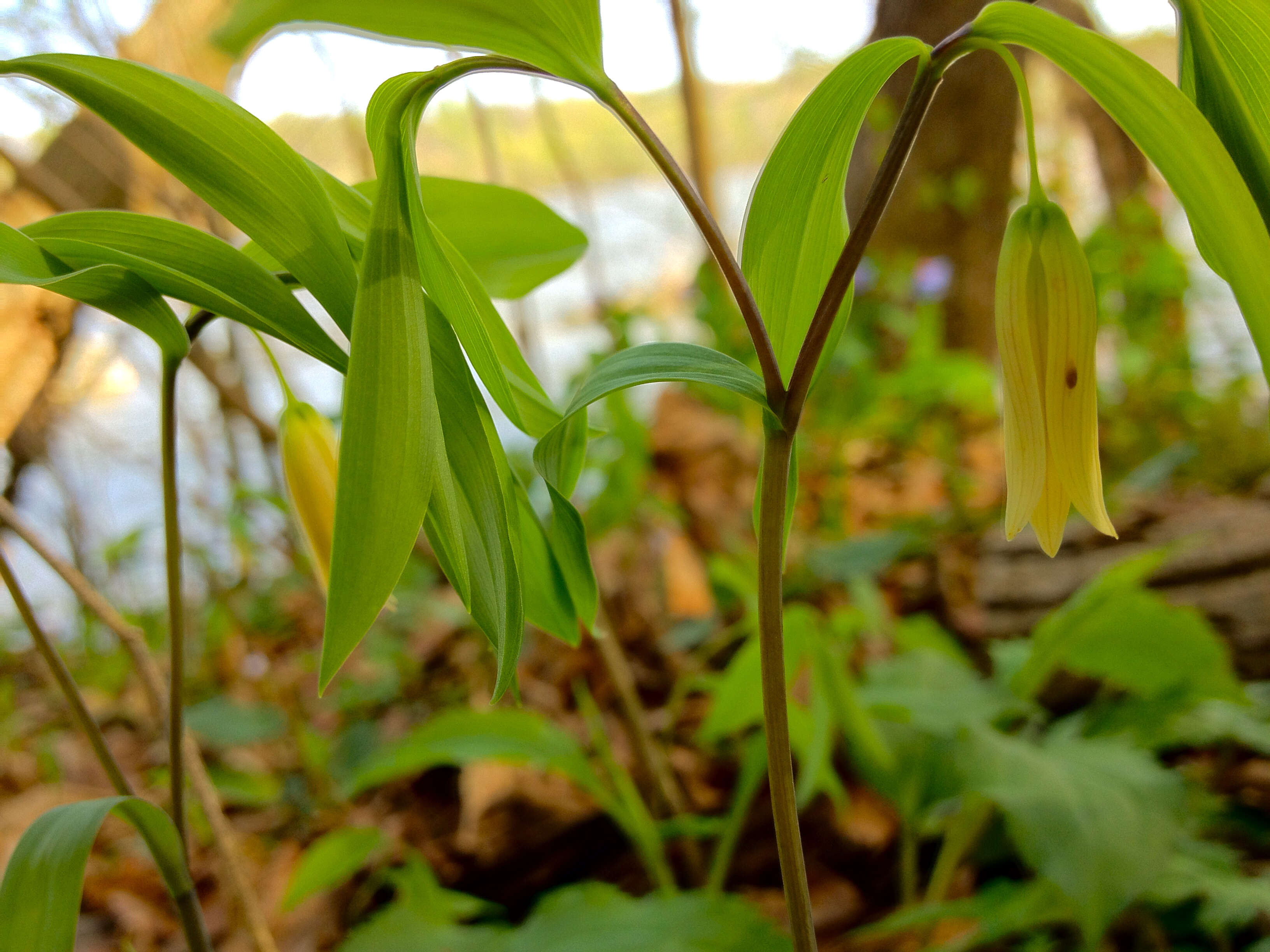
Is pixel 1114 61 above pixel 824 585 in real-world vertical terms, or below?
above

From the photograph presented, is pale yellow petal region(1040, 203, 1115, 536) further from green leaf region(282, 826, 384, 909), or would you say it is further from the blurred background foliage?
green leaf region(282, 826, 384, 909)

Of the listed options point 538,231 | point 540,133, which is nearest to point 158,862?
point 538,231

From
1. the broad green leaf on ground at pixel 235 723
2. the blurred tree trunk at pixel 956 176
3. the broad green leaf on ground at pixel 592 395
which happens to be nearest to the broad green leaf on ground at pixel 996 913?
the broad green leaf on ground at pixel 592 395

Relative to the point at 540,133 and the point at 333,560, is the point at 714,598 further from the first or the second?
the point at 540,133

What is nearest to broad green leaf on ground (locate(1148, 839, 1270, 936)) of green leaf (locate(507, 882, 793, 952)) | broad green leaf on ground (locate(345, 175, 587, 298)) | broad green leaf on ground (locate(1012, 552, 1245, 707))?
broad green leaf on ground (locate(1012, 552, 1245, 707))

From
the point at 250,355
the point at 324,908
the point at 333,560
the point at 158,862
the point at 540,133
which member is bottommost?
the point at 324,908

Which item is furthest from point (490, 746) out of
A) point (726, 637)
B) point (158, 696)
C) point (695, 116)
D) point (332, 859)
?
point (695, 116)
